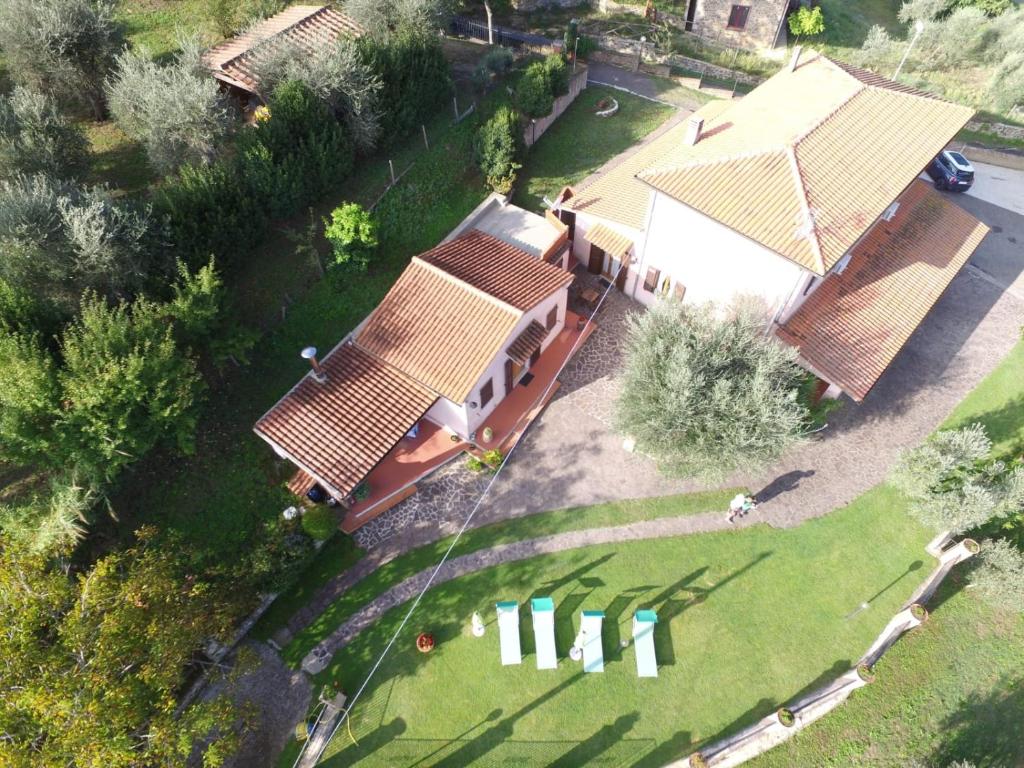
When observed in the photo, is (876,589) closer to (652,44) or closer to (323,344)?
(323,344)

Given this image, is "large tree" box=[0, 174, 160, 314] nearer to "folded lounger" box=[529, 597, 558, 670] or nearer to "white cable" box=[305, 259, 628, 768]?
"white cable" box=[305, 259, 628, 768]

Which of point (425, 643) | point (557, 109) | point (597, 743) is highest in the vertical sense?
point (557, 109)

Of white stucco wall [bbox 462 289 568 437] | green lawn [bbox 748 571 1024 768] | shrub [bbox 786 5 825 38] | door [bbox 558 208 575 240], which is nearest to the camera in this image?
green lawn [bbox 748 571 1024 768]

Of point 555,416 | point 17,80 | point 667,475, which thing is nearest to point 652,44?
point 555,416

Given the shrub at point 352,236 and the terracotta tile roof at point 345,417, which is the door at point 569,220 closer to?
the shrub at point 352,236

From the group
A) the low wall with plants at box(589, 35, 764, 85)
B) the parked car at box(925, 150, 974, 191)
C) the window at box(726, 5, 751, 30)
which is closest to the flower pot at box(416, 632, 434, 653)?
the parked car at box(925, 150, 974, 191)

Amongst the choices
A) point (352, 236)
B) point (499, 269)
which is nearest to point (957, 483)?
point (499, 269)

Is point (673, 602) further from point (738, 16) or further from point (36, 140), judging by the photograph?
point (738, 16)
